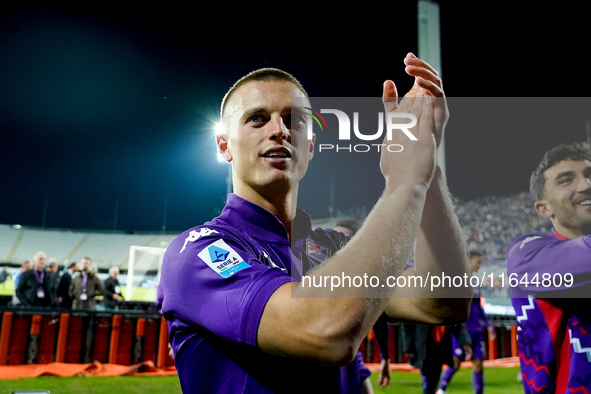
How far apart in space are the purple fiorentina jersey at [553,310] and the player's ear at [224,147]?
1820 millimetres

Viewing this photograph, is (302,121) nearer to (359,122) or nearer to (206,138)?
(359,122)

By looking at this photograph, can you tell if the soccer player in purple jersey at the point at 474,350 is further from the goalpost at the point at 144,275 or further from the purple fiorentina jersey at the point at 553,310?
the goalpost at the point at 144,275

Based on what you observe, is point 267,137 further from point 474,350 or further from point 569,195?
point 474,350

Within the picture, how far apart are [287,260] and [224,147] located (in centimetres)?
44

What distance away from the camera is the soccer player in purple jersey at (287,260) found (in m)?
1.03

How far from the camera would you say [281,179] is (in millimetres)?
1434

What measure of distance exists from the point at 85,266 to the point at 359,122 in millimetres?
10774

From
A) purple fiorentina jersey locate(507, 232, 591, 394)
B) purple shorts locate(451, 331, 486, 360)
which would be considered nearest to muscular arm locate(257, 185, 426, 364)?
purple fiorentina jersey locate(507, 232, 591, 394)

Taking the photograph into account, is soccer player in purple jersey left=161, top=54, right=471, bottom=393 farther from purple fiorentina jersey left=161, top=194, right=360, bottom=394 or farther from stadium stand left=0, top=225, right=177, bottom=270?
stadium stand left=0, top=225, right=177, bottom=270

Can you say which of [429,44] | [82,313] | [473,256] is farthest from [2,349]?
[429,44]

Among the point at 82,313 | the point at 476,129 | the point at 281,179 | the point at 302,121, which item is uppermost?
the point at 476,129

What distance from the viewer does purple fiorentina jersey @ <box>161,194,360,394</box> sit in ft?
3.59

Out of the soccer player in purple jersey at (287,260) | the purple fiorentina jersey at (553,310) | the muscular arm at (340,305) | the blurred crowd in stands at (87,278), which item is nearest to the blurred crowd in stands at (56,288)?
the blurred crowd in stands at (87,278)

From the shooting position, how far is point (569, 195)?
2590 millimetres
